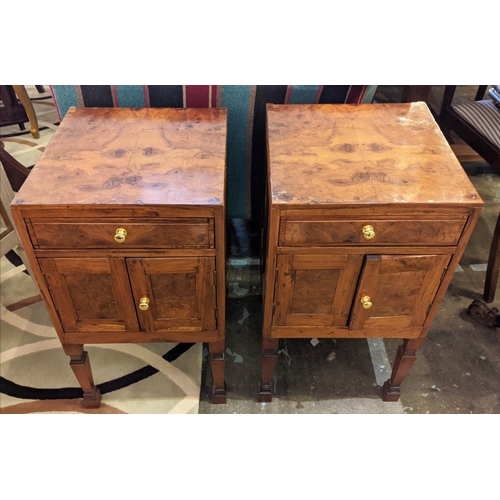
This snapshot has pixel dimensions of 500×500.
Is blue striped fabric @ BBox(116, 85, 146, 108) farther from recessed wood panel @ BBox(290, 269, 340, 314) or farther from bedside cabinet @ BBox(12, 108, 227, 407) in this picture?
recessed wood panel @ BBox(290, 269, 340, 314)

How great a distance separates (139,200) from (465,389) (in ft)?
3.54

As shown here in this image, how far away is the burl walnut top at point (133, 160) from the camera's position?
87cm

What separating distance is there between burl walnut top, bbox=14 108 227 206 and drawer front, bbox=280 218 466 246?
17 centimetres

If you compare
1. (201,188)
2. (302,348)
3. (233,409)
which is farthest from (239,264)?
(201,188)

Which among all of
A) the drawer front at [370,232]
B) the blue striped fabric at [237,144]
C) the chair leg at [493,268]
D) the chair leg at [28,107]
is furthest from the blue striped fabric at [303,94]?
the chair leg at [28,107]

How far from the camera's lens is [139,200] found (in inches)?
33.8

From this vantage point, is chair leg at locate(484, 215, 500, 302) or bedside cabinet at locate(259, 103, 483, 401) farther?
chair leg at locate(484, 215, 500, 302)

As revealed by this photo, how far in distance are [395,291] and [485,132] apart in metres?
0.75

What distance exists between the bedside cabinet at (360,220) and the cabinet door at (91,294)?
0.31 m

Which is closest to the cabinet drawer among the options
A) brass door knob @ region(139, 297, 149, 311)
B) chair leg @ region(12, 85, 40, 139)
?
brass door knob @ region(139, 297, 149, 311)

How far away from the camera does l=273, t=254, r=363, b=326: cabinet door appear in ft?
3.15

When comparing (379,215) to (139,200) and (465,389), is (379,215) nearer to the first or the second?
(139,200)

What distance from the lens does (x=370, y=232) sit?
35.4 inches

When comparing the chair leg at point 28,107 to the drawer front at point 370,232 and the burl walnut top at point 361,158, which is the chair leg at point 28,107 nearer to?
the burl walnut top at point 361,158
